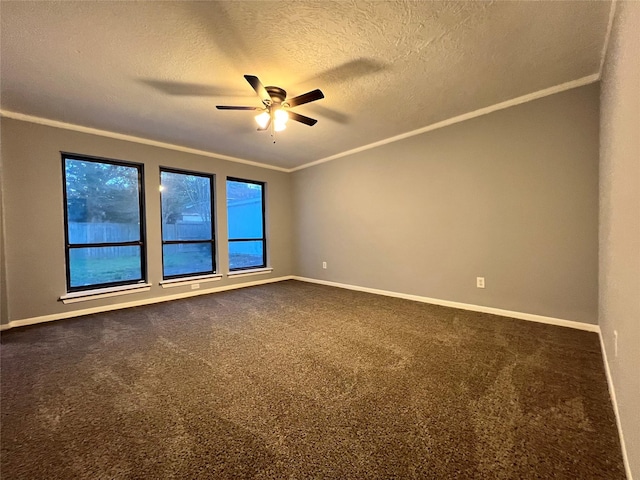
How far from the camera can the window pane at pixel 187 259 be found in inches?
170

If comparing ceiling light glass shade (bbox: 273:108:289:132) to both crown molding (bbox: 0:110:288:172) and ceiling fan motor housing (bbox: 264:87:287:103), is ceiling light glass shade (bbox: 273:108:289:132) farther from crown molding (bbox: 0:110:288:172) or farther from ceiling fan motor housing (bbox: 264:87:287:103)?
crown molding (bbox: 0:110:288:172)

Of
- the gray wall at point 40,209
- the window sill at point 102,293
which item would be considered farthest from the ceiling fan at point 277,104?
the window sill at point 102,293

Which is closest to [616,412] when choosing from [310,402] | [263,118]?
[310,402]

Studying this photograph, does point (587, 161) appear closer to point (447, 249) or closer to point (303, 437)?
point (447, 249)

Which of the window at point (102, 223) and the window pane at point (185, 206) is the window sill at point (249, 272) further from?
the window at point (102, 223)

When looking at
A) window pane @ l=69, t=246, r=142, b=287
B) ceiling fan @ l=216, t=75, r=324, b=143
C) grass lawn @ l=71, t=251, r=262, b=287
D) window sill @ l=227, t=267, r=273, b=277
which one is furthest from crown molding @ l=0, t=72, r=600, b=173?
window sill @ l=227, t=267, r=273, b=277

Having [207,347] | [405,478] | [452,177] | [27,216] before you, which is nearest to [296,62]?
[452,177]

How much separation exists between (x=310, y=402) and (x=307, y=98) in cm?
235

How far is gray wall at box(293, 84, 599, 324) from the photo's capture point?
2615mm

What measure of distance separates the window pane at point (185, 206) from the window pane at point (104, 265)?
551mm

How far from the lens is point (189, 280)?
442 centimetres

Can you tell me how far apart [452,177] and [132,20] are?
350 cm

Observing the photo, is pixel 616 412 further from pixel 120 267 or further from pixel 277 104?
pixel 120 267

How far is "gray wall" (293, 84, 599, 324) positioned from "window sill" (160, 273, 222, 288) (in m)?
2.35
